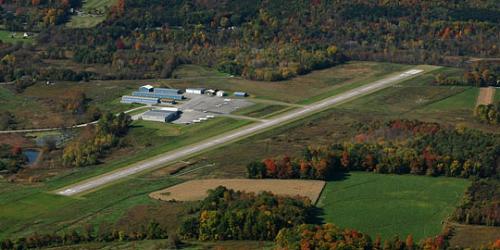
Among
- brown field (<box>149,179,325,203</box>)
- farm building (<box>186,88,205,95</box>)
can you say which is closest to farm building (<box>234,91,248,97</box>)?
farm building (<box>186,88,205,95</box>)

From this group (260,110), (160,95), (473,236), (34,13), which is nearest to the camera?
(473,236)

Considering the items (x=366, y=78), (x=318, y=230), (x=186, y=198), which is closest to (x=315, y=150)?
(x=186, y=198)

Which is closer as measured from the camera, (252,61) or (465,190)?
(465,190)

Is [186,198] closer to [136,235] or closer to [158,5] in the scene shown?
[136,235]

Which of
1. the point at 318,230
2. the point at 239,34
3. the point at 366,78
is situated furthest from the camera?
the point at 239,34

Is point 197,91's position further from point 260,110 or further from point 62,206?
point 62,206

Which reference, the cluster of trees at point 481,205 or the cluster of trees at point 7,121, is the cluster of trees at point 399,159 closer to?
the cluster of trees at point 481,205

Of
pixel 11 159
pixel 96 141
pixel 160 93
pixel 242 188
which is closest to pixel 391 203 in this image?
pixel 242 188
